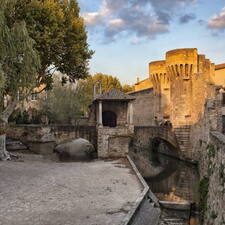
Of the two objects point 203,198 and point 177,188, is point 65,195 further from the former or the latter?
point 177,188

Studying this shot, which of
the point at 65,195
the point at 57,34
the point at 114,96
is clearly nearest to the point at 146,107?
the point at 114,96

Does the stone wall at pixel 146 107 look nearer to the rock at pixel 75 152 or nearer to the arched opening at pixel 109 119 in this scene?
the arched opening at pixel 109 119

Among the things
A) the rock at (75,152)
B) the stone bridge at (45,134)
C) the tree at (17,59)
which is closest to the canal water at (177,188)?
the rock at (75,152)

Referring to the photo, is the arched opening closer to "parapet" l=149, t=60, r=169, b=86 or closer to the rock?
the rock

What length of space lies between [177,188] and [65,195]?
9.31 m

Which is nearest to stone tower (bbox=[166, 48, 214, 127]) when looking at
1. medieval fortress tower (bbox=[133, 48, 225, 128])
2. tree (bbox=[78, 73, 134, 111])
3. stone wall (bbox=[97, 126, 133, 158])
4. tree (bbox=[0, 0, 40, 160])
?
medieval fortress tower (bbox=[133, 48, 225, 128])

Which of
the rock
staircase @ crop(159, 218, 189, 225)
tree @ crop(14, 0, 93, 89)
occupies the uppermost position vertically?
tree @ crop(14, 0, 93, 89)

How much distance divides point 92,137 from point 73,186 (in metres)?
10.9

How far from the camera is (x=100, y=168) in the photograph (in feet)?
44.7

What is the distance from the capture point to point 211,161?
33.9ft

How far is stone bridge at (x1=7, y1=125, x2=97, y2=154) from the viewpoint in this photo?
18766mm

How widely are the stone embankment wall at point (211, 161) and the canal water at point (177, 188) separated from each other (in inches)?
32.7

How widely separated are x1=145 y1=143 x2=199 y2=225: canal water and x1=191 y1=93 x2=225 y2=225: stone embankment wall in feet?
2.72

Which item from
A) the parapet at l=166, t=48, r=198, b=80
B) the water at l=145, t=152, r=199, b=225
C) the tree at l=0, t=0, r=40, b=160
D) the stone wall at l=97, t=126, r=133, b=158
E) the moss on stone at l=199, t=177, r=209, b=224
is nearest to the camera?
the moss on stone at l=199, t=177, r=209, b=224
